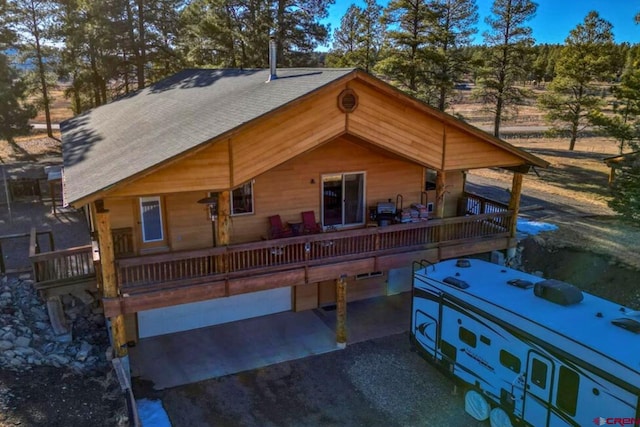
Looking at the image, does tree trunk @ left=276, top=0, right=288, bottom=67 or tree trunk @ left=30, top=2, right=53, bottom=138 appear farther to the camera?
tree trunk @ left=30, top=2, right=53, bottom=138

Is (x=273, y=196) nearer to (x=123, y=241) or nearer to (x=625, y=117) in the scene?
(x=123, y=241)

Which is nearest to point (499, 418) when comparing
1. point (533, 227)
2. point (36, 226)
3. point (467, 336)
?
point (467, 336)

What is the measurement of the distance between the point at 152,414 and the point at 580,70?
136 feet

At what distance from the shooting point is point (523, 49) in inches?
1511

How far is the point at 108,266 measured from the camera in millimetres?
10500

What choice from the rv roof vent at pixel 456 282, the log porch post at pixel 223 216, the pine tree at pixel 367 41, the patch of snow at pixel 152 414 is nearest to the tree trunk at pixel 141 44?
the pine tree at pixel 367 41

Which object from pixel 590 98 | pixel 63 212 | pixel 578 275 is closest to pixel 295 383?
pixel 578 275

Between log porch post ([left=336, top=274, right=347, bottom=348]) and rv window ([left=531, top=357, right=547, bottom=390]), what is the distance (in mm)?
5269

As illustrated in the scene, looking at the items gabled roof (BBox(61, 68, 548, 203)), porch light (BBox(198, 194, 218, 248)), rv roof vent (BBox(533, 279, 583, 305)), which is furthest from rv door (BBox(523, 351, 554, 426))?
porch light (BBox(198, 194, 218, 248))

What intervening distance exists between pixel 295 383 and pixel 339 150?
6557 millimetres

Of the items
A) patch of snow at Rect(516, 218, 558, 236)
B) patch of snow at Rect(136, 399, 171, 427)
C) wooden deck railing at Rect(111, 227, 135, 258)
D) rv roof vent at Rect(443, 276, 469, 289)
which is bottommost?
patch of snow at Rect(136, 399, 171, 427)

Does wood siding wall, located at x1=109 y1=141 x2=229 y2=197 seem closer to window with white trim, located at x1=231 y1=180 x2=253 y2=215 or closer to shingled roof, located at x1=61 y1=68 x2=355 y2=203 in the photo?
shingled roof, located at x1=61 y1=68 x2=355 y2=203

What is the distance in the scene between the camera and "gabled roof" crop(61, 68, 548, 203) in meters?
10.6

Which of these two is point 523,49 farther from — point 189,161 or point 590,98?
point 189,161
